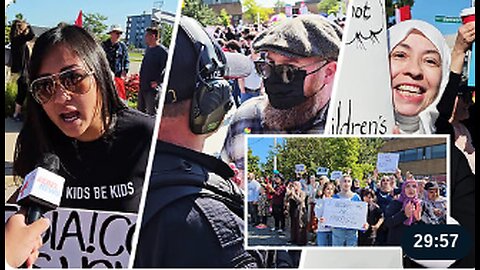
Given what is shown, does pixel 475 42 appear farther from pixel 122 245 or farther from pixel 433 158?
pixel 122 245

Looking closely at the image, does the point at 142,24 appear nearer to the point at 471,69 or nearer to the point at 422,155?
the point at 422,155

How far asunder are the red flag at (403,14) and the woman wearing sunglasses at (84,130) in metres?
1.23

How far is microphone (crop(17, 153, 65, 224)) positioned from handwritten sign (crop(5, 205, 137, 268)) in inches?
2.4

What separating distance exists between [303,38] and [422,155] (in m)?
0.75

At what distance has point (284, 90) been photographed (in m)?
3.19

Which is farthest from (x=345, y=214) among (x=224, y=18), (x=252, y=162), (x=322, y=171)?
(x=224, y=18)

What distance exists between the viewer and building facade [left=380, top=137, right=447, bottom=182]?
3203 mm

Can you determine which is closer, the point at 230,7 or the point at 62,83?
the point at 62,83

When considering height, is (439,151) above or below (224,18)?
below

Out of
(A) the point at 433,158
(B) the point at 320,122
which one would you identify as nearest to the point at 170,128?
(B) the point at 320,122

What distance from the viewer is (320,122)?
3207mm

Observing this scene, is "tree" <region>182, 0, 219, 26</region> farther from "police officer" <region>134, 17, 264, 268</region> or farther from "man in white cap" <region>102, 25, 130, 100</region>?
"man in white cap" <region>102, 25, 130, 100</region>

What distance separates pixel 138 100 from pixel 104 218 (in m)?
0.55

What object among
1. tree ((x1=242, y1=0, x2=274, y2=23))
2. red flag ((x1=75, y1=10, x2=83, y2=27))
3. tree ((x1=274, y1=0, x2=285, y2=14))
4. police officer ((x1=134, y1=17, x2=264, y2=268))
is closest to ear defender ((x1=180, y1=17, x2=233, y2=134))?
police officer ((x1=134, y1=17, x2=264, y2=268))
